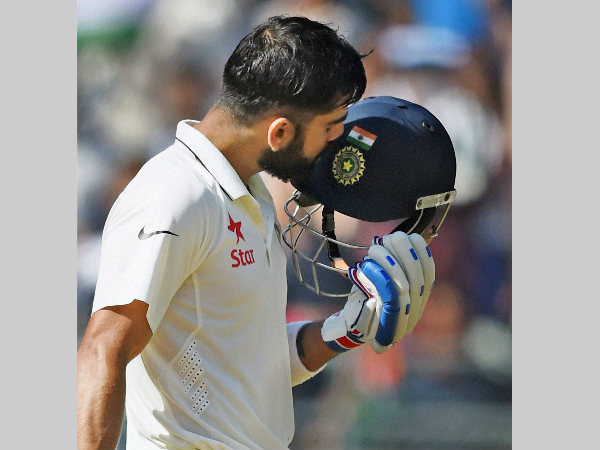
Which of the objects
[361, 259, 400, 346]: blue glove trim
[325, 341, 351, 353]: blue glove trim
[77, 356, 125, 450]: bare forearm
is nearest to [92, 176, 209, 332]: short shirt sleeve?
[77, 356, 125, 450]: bare forearm

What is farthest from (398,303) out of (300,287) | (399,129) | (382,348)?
(300,287)

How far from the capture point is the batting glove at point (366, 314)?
5.42 feet

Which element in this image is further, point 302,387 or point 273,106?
point 302,387

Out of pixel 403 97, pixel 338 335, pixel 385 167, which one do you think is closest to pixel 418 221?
pixel 385 167

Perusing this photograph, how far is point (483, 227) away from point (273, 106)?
2365 mm

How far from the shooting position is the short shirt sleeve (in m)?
1.37

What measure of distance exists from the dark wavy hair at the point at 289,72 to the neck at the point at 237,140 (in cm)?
2

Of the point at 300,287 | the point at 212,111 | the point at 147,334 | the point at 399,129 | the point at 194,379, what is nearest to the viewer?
the point at 147,334

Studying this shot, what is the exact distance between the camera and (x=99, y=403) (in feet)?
4.23

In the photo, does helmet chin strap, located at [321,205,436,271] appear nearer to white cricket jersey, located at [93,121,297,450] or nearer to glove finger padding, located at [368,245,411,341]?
glove finger padding, located at [368,245,411,341]

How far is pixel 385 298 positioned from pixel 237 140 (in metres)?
0.41

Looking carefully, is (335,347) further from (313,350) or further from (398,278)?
(398,278)

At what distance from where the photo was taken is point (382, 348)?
1.72m

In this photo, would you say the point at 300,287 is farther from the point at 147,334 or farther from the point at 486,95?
the point at 147,334
